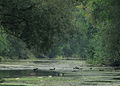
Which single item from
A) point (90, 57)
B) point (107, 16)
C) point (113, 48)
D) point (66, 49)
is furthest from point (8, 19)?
point (66, 49)

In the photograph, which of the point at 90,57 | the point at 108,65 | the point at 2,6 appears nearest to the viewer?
the point at 2,6

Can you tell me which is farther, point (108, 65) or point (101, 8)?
point (108, 65)

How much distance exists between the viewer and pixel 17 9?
1200 inches

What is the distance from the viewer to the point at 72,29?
3191cm

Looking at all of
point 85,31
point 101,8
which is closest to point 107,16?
point 101,8

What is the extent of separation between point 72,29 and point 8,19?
448 centimetres

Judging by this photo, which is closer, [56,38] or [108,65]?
[56,38]

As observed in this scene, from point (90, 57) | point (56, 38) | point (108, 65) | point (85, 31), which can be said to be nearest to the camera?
point (56, 38)

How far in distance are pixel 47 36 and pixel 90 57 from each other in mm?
42906

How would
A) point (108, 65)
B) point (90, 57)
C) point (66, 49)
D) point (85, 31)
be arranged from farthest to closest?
1. point (66, 49)
2. point (85, 31)
3. point (90, 57)
4. point (108, 65)

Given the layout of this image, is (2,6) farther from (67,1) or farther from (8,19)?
(67,1)

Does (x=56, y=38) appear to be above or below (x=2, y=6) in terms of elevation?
below

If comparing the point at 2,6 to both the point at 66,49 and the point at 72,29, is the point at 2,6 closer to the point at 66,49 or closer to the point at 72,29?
the point at 72,29

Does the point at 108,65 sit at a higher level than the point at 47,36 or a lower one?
lower
